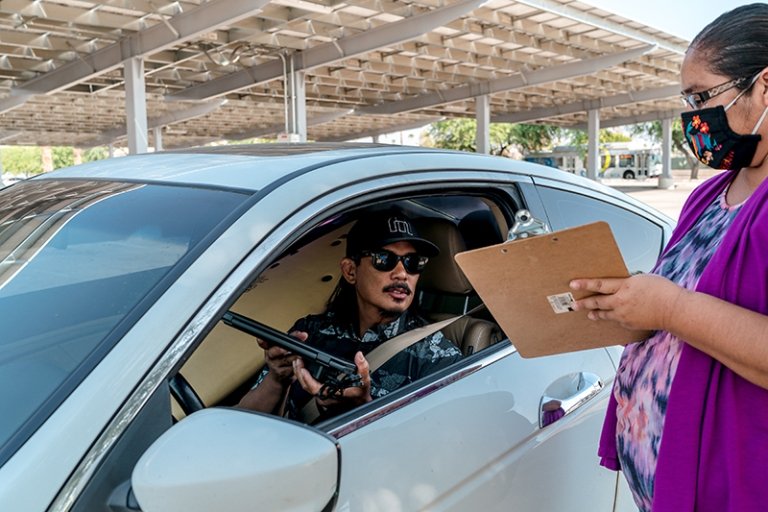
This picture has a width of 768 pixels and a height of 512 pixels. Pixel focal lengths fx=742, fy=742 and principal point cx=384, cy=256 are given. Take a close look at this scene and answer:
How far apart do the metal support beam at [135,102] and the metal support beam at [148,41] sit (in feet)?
1.05

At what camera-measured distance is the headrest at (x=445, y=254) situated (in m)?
Answer: 2.88

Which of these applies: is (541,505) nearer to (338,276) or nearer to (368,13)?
(338,276)

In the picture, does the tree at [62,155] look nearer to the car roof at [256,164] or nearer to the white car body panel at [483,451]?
the car roof at [256,164]

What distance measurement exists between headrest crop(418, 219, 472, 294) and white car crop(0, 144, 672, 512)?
0.35ft

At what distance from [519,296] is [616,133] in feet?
283

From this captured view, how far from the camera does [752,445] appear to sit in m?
1.42

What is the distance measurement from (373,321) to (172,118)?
31.5 meters

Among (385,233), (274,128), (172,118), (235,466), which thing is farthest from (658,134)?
(235,466)

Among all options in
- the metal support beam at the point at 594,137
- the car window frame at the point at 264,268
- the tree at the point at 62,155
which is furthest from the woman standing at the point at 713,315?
the tree at the point at 62,155

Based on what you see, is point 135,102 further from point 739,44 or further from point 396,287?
point 739,44

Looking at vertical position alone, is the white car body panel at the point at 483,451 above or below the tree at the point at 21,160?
above

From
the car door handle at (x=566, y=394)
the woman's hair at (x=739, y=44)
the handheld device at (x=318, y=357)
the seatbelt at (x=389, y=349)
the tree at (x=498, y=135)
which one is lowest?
the tree at (x=498, y=135)

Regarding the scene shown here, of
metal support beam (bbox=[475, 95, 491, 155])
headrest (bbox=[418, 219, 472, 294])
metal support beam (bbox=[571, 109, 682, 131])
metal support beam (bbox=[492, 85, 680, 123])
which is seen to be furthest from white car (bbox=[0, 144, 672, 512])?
metal support beam (bbox=[571, 109, 682, 131])

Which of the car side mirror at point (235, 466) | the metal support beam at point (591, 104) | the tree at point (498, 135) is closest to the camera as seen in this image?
the car side mirror at point (235, 466)
